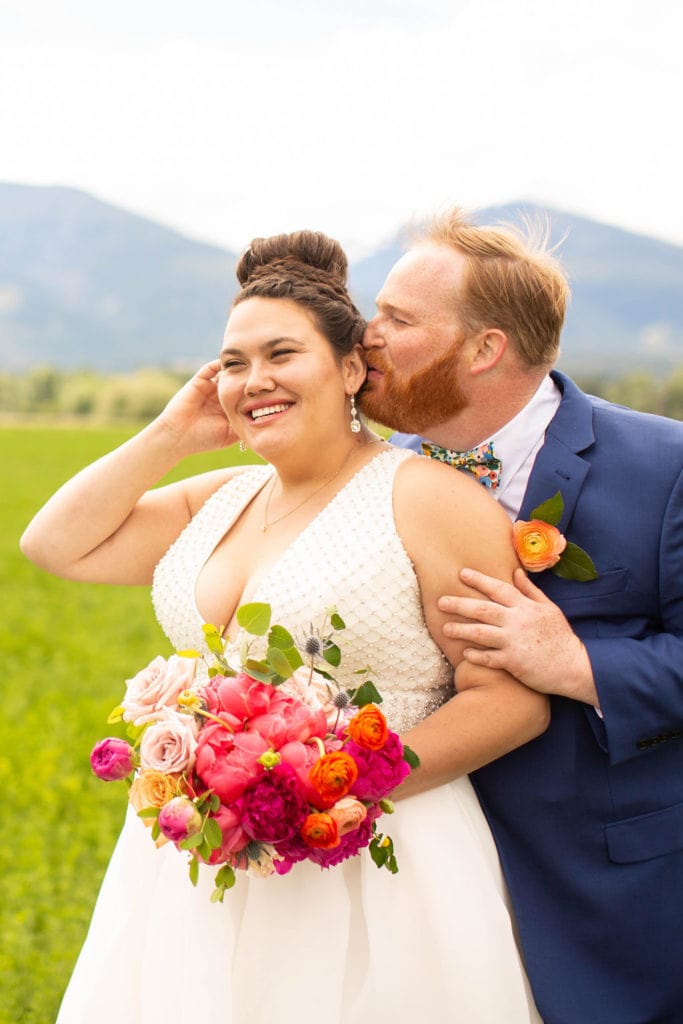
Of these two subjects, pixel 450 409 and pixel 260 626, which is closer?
pixel 260 626

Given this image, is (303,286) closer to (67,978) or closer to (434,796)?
(434,796)

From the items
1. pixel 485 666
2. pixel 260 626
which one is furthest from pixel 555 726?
pixel 260 626

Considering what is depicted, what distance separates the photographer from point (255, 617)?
2.54 meters

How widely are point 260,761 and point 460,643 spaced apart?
0.79m

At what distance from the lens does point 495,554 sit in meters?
2.86

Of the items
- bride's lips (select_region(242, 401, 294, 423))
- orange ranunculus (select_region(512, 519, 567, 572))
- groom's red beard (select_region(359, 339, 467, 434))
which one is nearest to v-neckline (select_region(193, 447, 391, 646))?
groom's red beard (select_region(359, 339, 467, 434))

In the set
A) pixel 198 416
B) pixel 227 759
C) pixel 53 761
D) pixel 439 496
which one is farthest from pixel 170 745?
pixel 53 761

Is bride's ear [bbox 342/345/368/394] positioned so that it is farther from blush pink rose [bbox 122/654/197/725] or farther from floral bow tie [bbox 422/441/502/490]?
blush pink rose [bbox 122/654/197/725]

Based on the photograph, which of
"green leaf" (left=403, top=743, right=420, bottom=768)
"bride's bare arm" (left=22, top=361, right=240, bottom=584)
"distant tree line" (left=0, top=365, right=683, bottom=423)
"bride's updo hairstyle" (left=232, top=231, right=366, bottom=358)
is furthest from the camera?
"distant tree line" (left=0, top=365, right=683, bottom=423)

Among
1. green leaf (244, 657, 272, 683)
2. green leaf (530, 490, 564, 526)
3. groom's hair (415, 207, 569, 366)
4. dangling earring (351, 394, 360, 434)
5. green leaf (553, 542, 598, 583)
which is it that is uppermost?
groom's hair (415, 207, 569, 366)

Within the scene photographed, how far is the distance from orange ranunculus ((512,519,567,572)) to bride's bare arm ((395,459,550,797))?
0.05 m

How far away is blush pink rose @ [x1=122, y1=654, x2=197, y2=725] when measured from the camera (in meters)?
2.53

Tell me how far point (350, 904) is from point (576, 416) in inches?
60.0

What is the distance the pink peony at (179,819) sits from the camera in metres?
2.27
